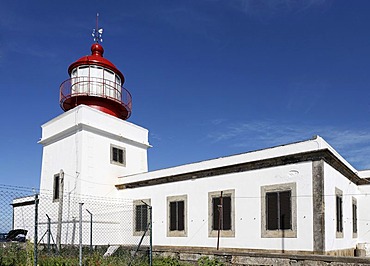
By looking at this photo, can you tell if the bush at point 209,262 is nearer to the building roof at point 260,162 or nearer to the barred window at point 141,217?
the building roof at point 260,162

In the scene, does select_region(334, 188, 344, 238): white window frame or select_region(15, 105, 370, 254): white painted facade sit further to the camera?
select_region(334, 188, 344, 238): white window frame

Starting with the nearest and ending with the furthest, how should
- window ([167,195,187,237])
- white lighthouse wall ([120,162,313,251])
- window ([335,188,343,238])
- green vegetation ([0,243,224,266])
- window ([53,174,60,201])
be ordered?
green vegetation ([0,243,224,266]) < white lighthouse wall ([120,162,313,251]) < window ([335,188,343,238]) < window ([167,195,187,237]) < window ([53,174,60,201])

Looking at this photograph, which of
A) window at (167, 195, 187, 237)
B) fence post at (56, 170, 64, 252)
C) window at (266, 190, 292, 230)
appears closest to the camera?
window at (266, 190, 292, 230)

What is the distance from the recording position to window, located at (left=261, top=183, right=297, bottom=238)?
11.1 m

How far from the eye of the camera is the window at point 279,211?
11.1 meters

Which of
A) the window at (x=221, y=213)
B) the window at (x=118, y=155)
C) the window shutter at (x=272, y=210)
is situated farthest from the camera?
the window at (x=118, y=155)

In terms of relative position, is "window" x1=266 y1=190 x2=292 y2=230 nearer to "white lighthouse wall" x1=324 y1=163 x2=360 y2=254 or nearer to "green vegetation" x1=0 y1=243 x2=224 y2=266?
"white lighthouse wall" x1=324 y1=163 x2=360 y2=254

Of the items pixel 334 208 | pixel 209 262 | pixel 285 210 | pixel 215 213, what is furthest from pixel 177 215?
pixel 334 208

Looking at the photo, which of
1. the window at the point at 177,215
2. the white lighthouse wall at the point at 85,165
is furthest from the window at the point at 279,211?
the white lighthouse wall at the point at 85,165

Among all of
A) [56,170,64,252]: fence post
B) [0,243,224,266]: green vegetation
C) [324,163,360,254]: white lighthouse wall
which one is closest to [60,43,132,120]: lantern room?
[56,170,64,252]: fence post

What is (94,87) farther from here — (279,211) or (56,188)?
(279,211)

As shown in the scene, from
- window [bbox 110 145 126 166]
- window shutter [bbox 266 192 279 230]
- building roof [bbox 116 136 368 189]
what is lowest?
window shutter [bbox 266 192 279 230]

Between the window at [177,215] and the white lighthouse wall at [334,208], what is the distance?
513cm

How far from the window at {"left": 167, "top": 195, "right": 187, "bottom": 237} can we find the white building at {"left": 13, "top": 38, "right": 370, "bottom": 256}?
0.04 meters
